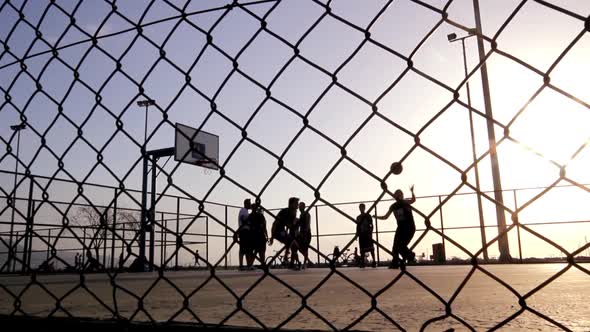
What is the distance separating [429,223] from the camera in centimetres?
134

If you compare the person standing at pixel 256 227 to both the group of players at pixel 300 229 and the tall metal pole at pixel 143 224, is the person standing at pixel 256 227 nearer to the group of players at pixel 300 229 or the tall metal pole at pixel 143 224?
the group of players at pixel 300 229

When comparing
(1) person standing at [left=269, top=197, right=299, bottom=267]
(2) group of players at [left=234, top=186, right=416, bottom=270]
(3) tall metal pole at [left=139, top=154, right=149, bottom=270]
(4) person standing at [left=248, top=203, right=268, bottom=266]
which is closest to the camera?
(2) group of players at [left=234, top=186, right=416, bottom=270]

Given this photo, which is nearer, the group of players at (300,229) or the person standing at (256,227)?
the group of players at (300,229)

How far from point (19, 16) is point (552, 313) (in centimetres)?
287

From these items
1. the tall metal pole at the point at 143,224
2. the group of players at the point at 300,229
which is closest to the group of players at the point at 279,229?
the group of players at the point at 300,229

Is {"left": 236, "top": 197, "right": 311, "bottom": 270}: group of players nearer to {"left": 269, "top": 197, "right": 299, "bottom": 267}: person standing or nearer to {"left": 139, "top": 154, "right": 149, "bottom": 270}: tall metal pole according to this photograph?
{"left": 269, "top": 197, "right": 299, "bottom": 267}: person standing

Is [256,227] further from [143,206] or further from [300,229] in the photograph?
[300,229]

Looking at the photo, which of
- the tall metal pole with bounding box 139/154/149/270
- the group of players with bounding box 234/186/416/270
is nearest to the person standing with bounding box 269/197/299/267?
the group of players with bounding box 234/186/416/270

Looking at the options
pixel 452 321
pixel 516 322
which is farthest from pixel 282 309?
pixel 516 322

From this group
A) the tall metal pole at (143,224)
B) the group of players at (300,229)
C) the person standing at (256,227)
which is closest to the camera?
the group of players at (300,229)

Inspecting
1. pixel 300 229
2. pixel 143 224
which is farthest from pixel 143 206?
pixel 300 229

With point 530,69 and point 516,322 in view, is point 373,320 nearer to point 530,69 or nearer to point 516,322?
point 516,322

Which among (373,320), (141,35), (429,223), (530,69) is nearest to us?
(530,69)

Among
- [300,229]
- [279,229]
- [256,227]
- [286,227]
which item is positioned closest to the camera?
[286,227]
